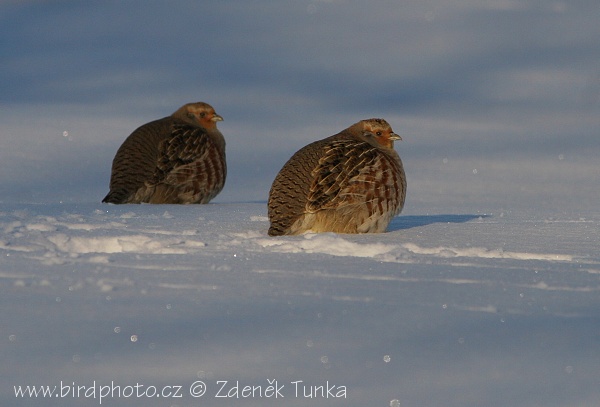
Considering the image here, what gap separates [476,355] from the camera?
2984 millimetres

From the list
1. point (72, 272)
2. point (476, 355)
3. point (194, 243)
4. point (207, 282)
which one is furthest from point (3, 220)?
point (476, 355)

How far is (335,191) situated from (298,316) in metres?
3.10

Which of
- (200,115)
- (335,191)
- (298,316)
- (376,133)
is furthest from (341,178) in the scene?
(200,115)

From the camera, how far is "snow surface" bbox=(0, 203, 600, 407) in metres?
2.82

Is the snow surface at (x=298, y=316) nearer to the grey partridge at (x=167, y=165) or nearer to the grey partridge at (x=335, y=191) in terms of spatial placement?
the grey partridge at (x=335, y=191)

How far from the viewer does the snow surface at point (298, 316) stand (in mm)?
2816

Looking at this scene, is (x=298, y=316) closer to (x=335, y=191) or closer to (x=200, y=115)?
(x=335, y=191)

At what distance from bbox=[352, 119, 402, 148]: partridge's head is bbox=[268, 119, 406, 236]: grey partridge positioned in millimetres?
411

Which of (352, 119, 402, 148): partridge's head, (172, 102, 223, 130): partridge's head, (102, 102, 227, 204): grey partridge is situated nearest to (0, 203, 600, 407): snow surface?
(352, 119, 402, 148): partridge's head

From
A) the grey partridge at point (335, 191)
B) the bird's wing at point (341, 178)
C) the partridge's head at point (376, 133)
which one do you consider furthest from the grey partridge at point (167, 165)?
the bird's wing at point (341, 178)

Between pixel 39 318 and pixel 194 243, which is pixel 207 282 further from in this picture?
pixel 194 243

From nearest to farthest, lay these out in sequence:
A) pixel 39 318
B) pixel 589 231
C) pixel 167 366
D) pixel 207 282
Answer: pixel 167 366 → pixel 39 318 → pixel 207 282 → pixel 589 231

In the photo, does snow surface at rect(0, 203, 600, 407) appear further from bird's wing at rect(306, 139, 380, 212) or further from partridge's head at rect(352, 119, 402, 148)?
partridge's head at rect(352, 119, 402, 148)

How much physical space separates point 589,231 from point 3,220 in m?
4.91
